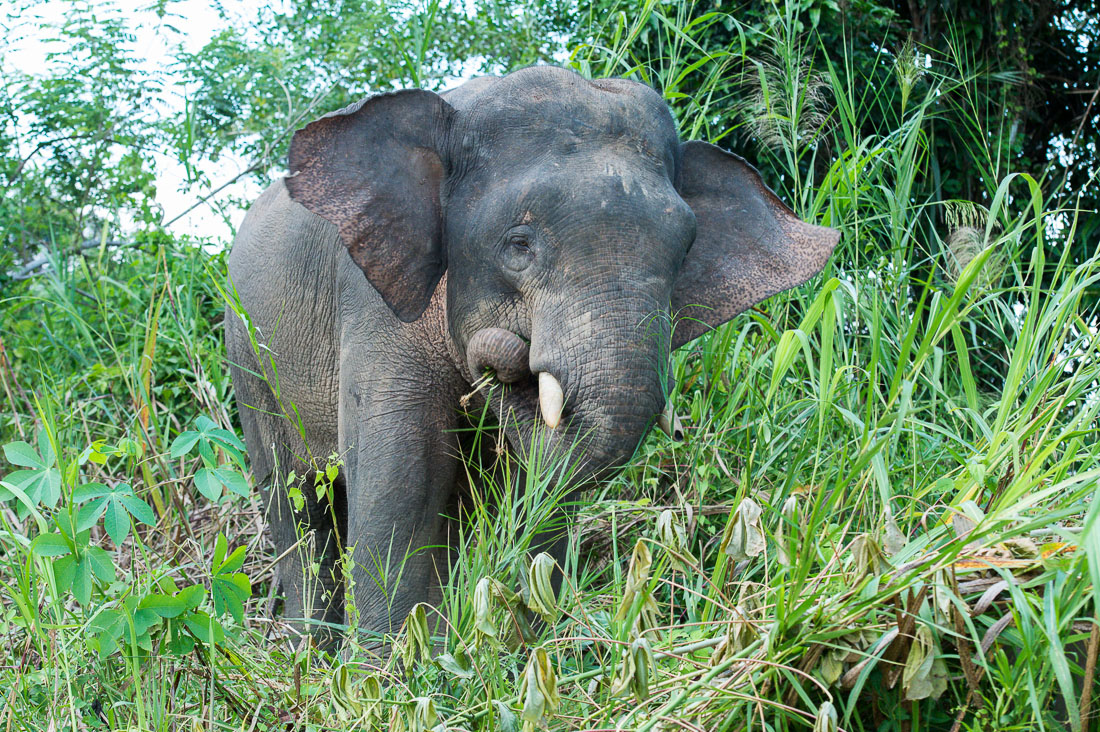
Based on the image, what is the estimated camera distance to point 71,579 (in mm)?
2438

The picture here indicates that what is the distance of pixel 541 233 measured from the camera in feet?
9.65

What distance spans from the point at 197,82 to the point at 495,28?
1983 mm

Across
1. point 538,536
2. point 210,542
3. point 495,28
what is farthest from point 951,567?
point 495,28

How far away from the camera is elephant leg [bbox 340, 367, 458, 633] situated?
3148 millimetres

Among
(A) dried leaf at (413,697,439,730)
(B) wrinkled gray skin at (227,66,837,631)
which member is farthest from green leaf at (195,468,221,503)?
(A) dried leaf at (413,697,439,730)

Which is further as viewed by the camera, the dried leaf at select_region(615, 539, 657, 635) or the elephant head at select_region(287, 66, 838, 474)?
the elephant head at select_region(287, 66, 838, 474)

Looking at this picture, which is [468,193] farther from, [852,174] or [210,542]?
[210,542]

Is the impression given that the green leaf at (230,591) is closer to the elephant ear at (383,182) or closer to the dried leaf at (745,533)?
the elephant ear at (383,182)

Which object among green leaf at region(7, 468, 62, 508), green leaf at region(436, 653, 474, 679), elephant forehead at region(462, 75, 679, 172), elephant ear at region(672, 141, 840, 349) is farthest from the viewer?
elephant ear at region(672, 141, 840, 349)

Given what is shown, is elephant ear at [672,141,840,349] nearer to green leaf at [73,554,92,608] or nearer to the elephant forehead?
the elephant forehead

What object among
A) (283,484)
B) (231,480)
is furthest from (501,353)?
(283,484)

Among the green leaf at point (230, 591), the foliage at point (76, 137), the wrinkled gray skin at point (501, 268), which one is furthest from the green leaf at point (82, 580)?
the foliage at point (76, 137)

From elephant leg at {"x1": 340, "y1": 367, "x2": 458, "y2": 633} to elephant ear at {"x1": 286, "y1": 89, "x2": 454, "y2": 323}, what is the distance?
0.80 ft

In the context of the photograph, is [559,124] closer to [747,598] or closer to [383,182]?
[383,182]
